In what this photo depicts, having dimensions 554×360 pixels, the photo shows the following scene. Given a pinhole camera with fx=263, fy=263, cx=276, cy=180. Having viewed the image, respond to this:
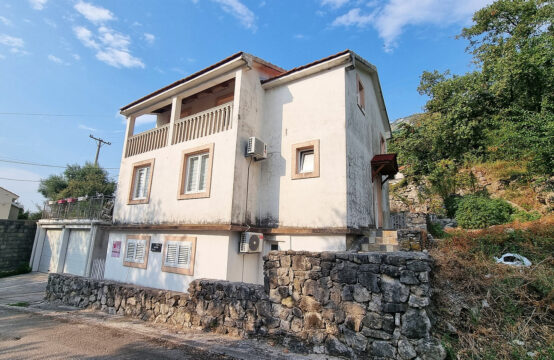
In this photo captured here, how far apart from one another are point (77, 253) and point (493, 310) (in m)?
19.7

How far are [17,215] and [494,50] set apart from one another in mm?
43686

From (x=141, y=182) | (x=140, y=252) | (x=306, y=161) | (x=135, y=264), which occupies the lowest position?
(x=135, y=264)

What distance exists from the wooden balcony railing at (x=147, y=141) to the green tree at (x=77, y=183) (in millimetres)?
16242

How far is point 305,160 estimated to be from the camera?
9.08 meters

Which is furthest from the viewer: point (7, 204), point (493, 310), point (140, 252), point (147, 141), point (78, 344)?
point (7, 204)

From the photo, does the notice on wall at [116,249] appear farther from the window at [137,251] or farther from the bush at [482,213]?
the bush at [482,213]

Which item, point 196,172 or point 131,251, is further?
point 131,251

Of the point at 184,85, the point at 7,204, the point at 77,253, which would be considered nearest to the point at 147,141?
the point at 184,85

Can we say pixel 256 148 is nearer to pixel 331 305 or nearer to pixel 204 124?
pixel 204 124

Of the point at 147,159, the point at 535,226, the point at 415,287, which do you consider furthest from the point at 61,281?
the point at 535,226

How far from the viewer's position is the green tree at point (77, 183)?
2514cm

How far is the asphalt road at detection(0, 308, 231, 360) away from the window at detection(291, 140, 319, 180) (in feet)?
18.1

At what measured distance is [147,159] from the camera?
1131 centimetres

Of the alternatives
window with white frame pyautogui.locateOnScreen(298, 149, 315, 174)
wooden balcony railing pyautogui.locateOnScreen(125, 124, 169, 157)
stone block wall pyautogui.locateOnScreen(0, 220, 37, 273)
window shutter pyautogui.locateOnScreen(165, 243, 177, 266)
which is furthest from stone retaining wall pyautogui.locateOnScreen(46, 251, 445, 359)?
stone block wall pyautogui.locateOnScreen(0, 220, 37, 273)
